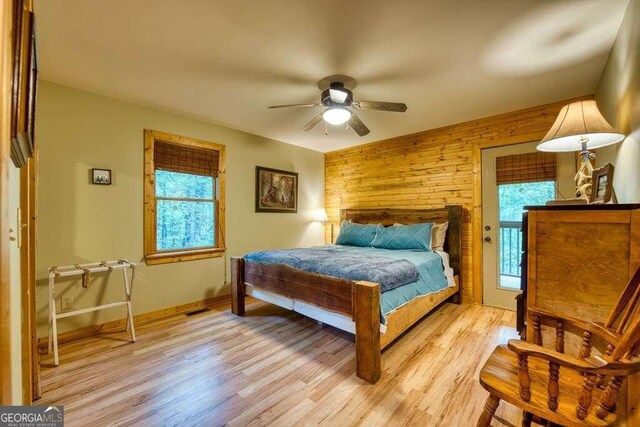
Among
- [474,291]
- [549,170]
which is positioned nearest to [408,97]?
[549,170]

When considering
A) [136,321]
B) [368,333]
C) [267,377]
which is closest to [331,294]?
[368,333]

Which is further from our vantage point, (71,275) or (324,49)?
(71,275)

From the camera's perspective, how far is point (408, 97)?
9.46 feet

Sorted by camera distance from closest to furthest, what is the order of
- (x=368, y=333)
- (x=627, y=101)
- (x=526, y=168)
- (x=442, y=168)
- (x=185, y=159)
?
(x=627, y=101), (x=368, y=333), (x=526, y=168), (x=185, y=159), (x=442, y=168)

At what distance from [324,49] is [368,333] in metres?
2.15

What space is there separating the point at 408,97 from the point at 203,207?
2924mm

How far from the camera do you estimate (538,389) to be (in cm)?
114

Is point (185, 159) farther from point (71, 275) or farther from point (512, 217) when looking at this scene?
point (512, 217)

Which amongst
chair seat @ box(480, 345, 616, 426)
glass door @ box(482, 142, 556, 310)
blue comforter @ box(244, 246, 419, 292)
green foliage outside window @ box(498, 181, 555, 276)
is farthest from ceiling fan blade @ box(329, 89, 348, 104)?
green foliage outside window @ box(498, 181, 555, 276)

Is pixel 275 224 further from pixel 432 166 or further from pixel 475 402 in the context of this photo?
pixel 475 402

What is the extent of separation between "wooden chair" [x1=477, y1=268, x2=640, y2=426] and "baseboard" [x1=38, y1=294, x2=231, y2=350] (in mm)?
3255

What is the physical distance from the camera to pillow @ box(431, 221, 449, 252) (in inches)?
143

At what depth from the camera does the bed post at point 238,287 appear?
3236 millimetres

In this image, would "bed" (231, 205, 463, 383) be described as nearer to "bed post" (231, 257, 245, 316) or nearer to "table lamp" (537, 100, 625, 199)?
"bed post" (231, 257, 245, 316)
